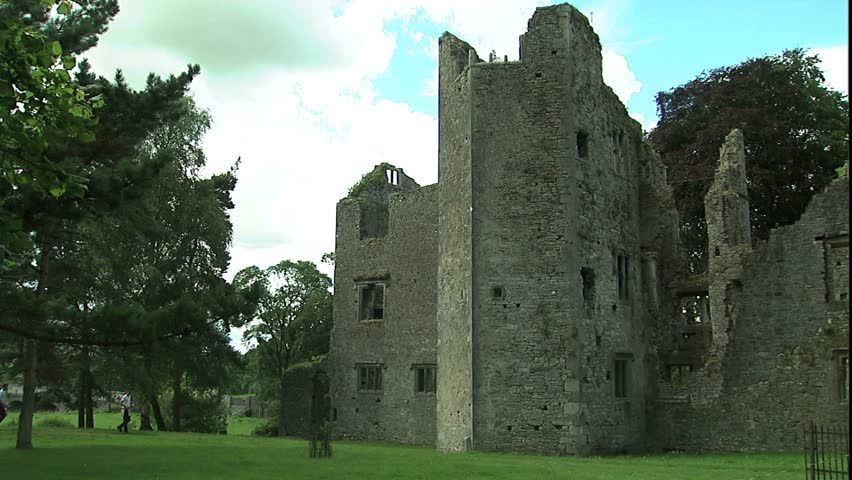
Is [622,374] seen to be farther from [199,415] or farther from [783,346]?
[199,415]

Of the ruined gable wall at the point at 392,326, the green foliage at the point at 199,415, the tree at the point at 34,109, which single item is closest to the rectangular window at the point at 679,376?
the ruined gable wall at the point at 392,326

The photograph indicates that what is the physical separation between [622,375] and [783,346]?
4.35 m

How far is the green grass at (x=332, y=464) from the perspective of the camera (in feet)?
49.6

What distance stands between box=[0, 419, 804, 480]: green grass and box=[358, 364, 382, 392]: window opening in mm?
8490

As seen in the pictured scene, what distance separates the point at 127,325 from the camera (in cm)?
1650

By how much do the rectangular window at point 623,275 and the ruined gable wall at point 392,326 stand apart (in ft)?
25.2

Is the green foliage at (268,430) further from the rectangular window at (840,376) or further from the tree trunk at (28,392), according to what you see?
the rectangular window at (840,376)

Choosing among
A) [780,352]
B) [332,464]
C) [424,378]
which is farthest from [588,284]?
[424,378]

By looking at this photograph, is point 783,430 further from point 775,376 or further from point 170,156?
point 170,156

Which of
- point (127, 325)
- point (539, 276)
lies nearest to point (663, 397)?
point (539, 276)

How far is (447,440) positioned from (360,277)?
10.8 metres

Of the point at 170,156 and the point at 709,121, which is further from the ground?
the point at 709,121

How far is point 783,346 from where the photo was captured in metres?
22.1

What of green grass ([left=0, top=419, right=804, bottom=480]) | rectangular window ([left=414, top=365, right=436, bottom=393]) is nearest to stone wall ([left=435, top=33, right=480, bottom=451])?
green grass ([left=0, top=419, right=804, bottom=480])
